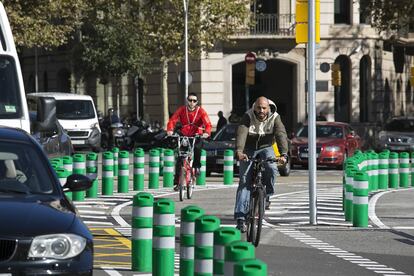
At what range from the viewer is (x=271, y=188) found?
17016mm

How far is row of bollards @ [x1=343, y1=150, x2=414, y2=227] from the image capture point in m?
18.8

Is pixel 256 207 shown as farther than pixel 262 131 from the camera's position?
No

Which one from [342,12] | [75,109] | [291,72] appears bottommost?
[75,109]

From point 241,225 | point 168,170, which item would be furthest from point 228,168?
point 241,225

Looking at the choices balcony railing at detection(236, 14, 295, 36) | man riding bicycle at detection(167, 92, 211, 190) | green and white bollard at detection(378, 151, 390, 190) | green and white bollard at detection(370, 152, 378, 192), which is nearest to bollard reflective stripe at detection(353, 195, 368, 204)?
man riding bicycle at detection(167, 92, 211, 190)

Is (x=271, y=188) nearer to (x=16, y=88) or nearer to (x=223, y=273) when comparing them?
(x=16, y=88)

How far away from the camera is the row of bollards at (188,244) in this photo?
864cm

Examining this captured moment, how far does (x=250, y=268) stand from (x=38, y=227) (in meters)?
2.44

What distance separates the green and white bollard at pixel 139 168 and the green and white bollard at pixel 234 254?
58.5 ft

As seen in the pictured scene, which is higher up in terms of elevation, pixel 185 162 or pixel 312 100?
pixel 312 100

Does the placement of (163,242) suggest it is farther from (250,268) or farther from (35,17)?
(35,17)

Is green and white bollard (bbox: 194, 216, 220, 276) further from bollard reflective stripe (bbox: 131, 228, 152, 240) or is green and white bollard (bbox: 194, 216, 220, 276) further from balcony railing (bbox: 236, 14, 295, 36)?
balcony railing (bbox: 236, 14, 295, 36)

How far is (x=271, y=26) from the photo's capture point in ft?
195

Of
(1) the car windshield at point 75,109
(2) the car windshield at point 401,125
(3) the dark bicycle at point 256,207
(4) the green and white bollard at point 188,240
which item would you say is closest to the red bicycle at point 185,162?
(3) the dark bicycle at point 256,207
